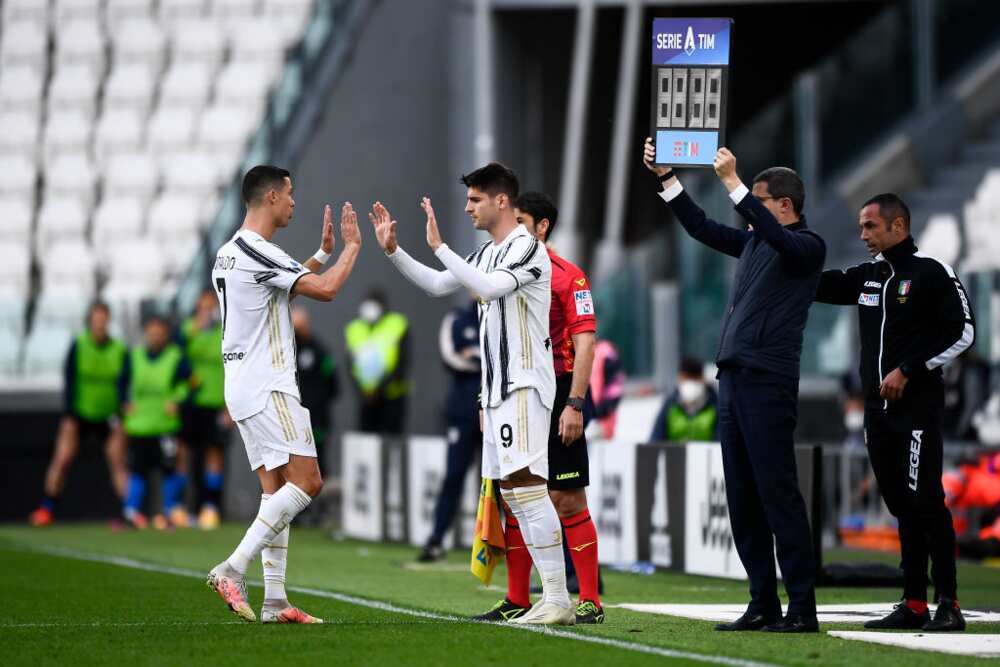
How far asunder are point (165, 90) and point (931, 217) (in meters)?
11.7

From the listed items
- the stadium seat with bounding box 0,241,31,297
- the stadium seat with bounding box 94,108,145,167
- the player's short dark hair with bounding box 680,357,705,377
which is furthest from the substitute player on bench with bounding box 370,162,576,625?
the stadium seat with bounding box 94,108,145,167

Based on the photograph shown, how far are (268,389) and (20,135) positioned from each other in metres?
19.9

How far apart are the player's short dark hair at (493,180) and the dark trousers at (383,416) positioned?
393 inches

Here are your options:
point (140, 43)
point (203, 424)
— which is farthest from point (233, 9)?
point (203, 424)

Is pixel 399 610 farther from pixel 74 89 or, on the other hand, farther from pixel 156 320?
pixel 74 89

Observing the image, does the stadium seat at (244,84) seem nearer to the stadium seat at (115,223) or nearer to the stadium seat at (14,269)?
the stadium seat at (115,223)

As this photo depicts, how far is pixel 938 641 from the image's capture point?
8.09 metres

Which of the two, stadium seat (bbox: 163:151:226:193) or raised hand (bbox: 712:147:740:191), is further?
stadium seat (bbox: 163:151:226:193)

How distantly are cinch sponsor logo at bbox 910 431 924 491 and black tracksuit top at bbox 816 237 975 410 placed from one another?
0.49 ft

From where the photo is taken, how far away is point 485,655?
7418 millimetres

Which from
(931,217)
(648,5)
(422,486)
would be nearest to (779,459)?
(422,486)

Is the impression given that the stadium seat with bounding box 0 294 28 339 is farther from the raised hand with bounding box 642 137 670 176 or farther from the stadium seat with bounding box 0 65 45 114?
the raised hand with bounding box 642 137 670 176

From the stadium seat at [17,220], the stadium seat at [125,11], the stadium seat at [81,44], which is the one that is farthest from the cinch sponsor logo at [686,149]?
the stadium seat at [125,11]

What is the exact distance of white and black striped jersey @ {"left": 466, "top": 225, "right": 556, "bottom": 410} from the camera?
8.56 metres
